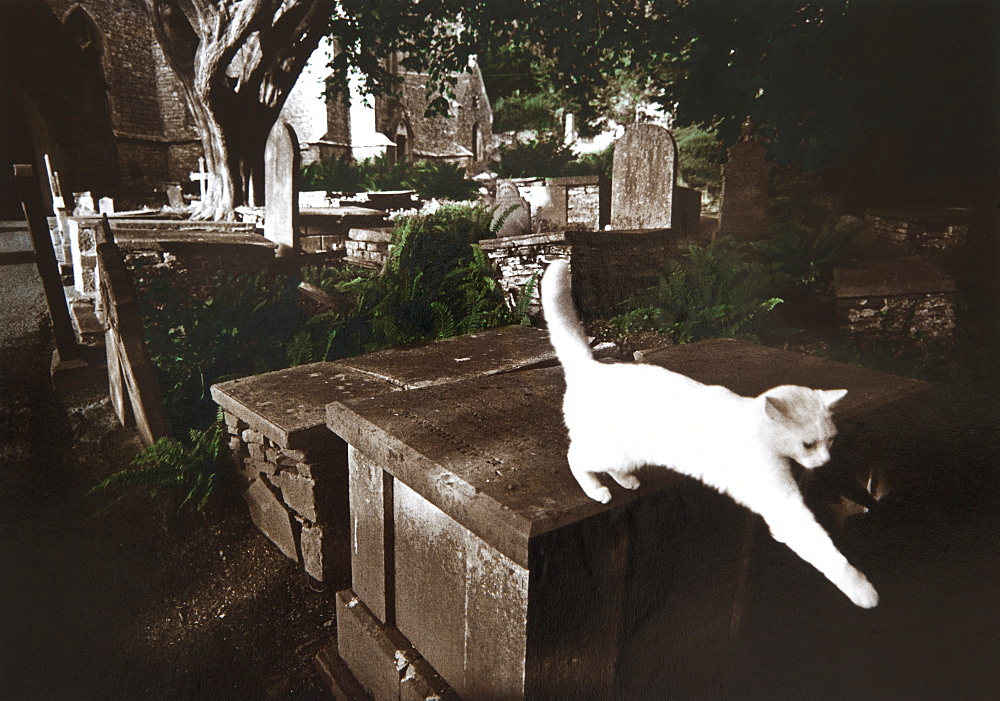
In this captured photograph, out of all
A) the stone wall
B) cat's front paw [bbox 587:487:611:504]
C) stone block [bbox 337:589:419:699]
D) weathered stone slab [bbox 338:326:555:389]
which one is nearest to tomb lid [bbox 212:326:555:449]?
weathered stone slab [bbox 338:326:555:389]

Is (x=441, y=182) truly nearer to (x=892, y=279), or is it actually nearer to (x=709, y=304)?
(x=709, y=304)

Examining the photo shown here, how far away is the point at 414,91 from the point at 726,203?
1675 millimetres

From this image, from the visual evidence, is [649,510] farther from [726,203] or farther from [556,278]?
[726,203]

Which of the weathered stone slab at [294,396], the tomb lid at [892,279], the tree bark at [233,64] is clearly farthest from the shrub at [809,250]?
the tree bark at [233,64]

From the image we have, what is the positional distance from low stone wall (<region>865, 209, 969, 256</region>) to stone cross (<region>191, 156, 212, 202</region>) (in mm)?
3456

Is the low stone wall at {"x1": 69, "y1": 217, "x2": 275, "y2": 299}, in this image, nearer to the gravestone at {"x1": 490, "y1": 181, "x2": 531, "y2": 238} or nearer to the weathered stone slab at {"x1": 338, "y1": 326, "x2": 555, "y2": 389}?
the weathered stone slab at {"x1": 338, "y1": 326, "x2": 555, "y2": 389}

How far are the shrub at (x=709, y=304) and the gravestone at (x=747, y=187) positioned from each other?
0.10 m

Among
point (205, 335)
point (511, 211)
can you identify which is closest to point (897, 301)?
point (511, 211)

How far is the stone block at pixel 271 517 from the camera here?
2.65 m

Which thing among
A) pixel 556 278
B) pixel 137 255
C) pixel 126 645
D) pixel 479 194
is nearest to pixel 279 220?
pixel 137 255

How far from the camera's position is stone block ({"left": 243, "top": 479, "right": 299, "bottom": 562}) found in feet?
8.70

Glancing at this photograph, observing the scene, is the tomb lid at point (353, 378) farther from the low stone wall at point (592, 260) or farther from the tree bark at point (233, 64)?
the tree bark at point (233, 64)

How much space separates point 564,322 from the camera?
5.51ft

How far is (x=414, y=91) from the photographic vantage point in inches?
121
